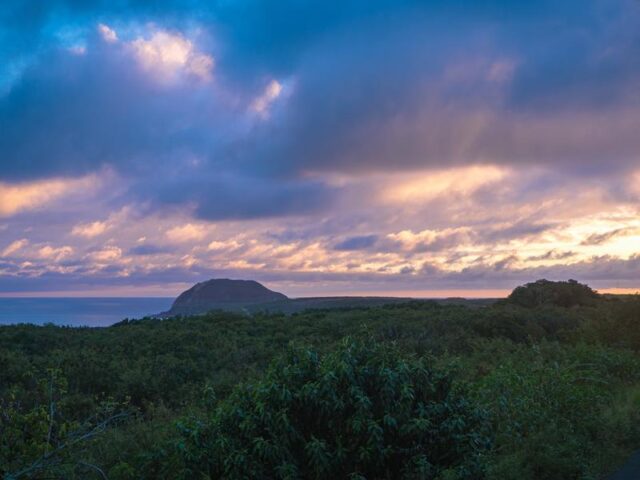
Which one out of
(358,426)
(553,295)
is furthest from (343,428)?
(553,295)

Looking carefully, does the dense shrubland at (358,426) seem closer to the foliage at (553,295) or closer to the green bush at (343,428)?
the green bush at (343,428)

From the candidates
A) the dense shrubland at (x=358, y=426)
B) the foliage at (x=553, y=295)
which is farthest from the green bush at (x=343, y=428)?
the foliage at (x=553, y=295)

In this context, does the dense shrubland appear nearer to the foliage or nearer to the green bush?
the green bush

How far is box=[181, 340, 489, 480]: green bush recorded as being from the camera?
7.31 metres

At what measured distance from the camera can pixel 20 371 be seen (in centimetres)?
2055

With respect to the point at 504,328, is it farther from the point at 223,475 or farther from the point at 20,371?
the point at 223,475

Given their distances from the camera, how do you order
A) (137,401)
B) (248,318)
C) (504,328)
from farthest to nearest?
(248,318) → (504,328) → (137,401)

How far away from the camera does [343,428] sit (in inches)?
299

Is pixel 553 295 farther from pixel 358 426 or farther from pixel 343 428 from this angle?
pixel 358 426

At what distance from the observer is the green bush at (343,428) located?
7312 millimetres

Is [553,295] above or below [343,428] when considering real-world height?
above

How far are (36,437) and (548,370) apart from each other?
920 cm

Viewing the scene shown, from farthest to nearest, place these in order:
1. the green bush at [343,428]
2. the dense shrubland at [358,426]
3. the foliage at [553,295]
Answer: the foliage at [553,295] → the dense shrubland at [358,426] → the green bush at [343,428]

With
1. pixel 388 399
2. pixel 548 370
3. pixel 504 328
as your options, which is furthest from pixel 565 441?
pixel 504 328
